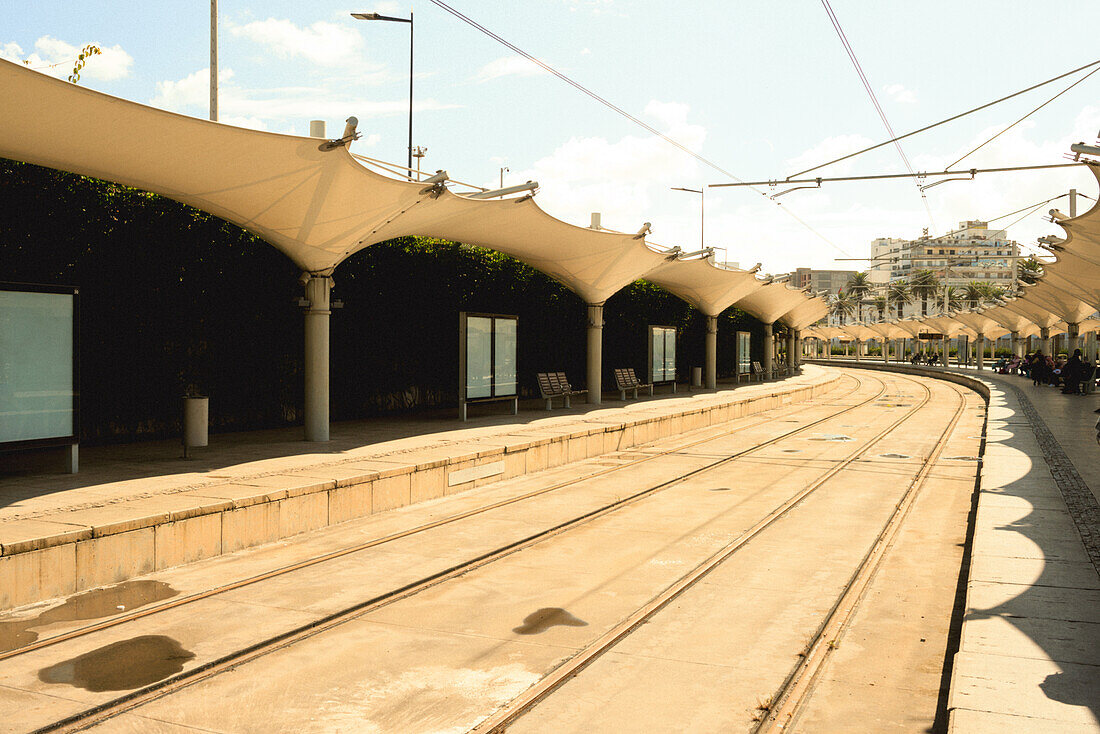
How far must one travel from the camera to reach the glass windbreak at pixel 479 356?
58.7 feet

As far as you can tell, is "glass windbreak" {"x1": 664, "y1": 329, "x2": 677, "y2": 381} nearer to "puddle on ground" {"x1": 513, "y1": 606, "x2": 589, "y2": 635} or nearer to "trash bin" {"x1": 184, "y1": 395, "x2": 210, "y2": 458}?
"trash bin" {"x1": 184, "y1": 395, "x2": 210, "y2": 458}

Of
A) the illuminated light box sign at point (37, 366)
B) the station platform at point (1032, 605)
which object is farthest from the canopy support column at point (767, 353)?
the illuminated light box sign at point (37, 366)

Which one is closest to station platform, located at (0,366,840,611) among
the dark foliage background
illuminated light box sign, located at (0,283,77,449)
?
illuminated light box sign, located at (0,283,77,449)

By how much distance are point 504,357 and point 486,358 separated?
0.75 metres

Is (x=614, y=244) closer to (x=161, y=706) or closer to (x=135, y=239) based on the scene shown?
(x=135, y=239)

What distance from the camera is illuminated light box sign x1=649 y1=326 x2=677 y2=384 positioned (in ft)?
92.2

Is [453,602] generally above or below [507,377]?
below

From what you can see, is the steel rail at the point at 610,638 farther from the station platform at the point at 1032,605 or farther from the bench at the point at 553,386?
the bench at the point at 553,386

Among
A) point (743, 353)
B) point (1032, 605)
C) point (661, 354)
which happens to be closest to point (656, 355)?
point (661, 354)

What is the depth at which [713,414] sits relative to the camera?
24.0 meters

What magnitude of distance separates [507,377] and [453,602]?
495 inches

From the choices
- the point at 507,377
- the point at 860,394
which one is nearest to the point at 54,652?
the point at 507,377

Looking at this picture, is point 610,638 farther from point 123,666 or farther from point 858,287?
point 858,287

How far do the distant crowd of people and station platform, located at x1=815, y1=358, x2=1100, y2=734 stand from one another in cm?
1828
